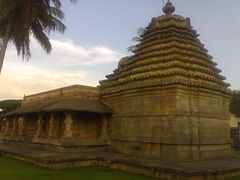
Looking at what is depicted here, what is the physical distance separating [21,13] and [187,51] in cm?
918

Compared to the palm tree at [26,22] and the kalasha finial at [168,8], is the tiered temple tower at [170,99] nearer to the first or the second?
the kalasha finial at [168,8]

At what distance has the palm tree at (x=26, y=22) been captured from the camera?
47.2 feet

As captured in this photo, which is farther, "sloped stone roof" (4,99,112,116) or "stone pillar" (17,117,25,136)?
"stone pillar" (17,117,25,136)

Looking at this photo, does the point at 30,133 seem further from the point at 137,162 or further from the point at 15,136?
the point at 137,162

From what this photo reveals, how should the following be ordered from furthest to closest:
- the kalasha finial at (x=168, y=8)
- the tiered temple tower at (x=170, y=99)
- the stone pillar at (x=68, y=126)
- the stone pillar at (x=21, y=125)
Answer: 1. the stone pillar at (x=21, y=125)
2. the kalasha finial at (x=168, y=8)
3. the stone pillar at (x=68, y=126)
4. the tiered temple tower at (x=170, y=99)

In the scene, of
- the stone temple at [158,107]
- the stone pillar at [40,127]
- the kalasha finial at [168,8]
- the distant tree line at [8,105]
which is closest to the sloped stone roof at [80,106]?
the stone temple at [158,107]

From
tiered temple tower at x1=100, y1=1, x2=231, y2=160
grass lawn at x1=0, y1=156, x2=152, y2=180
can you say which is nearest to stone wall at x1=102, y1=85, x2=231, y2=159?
tiered temple tower at x1=100, y1=1, x2=231, y2=160

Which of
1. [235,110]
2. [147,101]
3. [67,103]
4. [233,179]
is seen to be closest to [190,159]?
[233,179]

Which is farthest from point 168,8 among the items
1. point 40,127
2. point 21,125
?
point 21,125

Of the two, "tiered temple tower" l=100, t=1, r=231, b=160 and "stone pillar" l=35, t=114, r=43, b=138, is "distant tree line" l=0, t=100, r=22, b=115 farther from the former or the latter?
"tiered temple tower" l=100, t=1, r=231, b=160

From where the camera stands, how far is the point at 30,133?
22234 millimetres

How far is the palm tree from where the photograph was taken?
1440 cm

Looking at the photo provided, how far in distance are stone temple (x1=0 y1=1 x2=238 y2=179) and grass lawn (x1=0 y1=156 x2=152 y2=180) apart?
2.78m

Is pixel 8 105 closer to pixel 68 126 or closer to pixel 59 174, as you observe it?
pixel 68 126
